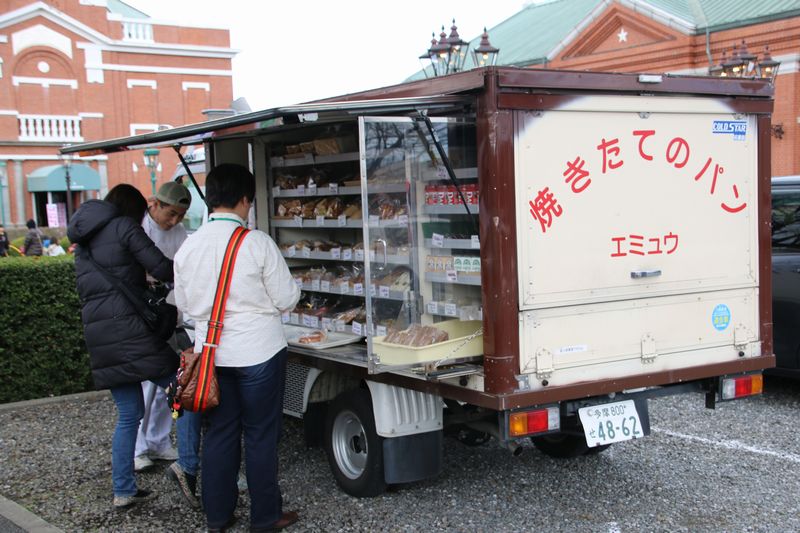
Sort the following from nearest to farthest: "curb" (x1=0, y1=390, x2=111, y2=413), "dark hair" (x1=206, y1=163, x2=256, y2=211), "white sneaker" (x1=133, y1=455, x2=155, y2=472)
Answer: "dark hair" (x1=206, y1=163, x2=256, y2=211), "white sneaker" (x1=133, y1=455, x2=155, y2=472), "curb" (x1=0, y1=390, x2=111, y2=413)

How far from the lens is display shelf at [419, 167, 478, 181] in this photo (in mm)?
4477

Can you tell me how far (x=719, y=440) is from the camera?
6.25 metres

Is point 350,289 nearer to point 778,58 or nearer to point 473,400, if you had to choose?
point 473,400

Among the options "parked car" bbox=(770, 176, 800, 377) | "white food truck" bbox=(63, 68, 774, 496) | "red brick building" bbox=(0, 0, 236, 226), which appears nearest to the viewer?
"white food truck" bbox=(63, 68, 774, 496)

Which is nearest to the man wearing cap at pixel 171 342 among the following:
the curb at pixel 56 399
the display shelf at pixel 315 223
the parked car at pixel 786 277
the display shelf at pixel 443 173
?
the display shelf at pixel 315 223

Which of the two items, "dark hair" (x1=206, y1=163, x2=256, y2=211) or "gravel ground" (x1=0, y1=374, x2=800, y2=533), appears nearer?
"dark hair" (x1=206, y1=163, x2=256, y2=211)

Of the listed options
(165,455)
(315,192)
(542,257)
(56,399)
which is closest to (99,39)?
(56,399)

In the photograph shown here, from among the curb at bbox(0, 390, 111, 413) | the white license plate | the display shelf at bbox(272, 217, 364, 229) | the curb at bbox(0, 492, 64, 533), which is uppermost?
the display shelf at bbox(272, 217, 364, 229)

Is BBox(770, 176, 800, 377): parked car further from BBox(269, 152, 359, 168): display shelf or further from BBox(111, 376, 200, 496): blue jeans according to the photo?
BBox(111, 376, 200, 496): blue jeans

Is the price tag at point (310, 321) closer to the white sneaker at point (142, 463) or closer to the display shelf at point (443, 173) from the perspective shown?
the white sneaker at point (142, 463)

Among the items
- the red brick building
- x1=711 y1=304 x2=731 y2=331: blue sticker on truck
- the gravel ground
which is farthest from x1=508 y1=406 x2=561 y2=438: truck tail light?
the red brick building

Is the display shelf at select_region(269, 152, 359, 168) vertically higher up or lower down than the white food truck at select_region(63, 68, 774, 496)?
higher up

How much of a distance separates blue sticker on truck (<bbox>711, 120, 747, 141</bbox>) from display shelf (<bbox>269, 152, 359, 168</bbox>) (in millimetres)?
2409

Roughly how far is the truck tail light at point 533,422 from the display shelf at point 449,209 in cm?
112
